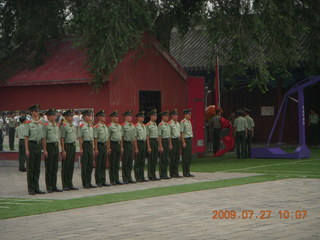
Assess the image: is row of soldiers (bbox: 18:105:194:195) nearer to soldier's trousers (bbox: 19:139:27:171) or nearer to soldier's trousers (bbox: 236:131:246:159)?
soldier's trousers (bbox: 19:139:27:171)

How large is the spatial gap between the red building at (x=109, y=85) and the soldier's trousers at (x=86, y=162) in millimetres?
6296

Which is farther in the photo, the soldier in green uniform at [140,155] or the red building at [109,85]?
the red building at [109,85]

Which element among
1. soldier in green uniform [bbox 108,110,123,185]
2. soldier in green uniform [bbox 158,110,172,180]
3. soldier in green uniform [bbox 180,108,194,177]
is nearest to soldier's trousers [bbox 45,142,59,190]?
soldier in green uniform [bbox 108,110,123,185]

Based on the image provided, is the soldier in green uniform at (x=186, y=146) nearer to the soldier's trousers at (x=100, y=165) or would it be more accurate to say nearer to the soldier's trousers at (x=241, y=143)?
the soldier's trousers at (x=100, y=165)

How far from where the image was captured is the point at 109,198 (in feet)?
45.5

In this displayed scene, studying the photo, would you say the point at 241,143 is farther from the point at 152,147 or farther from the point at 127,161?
the point at 127,161

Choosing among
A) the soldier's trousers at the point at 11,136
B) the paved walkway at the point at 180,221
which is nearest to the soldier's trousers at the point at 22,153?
the soldier's trousers at the point at 11,136

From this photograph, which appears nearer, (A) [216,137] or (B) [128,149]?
(B) [128,149]

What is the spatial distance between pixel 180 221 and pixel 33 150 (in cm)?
592

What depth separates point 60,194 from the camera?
15.2 m

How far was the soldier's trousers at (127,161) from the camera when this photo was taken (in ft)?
58.1

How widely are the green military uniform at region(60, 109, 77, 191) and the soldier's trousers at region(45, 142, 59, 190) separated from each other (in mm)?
343

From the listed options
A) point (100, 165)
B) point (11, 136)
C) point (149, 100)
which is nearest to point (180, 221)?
point (100, 165)

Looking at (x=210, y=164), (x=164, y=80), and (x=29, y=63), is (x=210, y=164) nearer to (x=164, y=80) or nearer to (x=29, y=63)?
(x=164, y=80)
